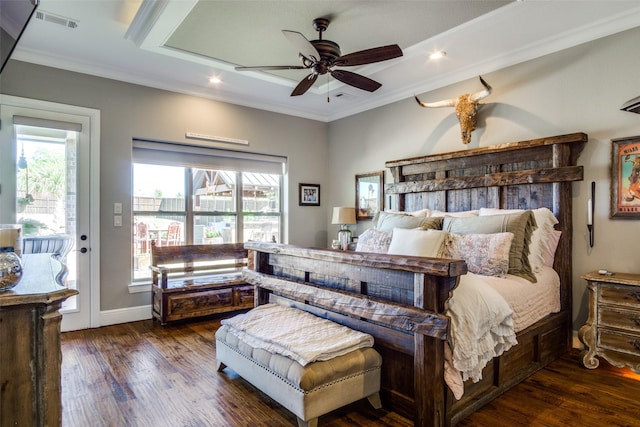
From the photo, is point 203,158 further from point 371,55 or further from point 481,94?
point 481,94

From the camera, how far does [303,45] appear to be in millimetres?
2643

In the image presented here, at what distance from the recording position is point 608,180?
10.0 ft

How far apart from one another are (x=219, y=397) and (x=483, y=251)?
87.9 inches

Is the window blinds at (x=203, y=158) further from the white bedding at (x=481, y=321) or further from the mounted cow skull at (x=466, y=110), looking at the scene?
the white bedding at (x=481, y=321)

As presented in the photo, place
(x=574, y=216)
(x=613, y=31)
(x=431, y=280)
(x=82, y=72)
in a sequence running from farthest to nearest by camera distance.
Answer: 1. (x=82, y=72)
2. (x=574, y=216)
3. (x=613, y=31)
4. (x=431, y=280)

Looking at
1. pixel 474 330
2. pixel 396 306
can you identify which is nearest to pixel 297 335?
pixel 396 306

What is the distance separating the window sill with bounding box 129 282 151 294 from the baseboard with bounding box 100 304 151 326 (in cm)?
19

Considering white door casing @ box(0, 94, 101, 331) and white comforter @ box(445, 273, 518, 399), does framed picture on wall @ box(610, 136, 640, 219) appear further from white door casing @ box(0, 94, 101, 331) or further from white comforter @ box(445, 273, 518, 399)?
white door casing @ box(0, 94, 101, 331)

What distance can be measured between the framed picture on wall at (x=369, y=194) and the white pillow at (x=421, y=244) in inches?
80.6

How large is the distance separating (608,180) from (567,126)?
1.97 feet

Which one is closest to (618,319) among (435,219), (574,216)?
(574,216)

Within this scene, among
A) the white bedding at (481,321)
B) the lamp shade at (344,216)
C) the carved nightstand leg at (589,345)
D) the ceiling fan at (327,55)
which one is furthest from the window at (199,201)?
the carved nightstand leg at (589,345)

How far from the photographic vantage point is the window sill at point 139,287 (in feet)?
13.7

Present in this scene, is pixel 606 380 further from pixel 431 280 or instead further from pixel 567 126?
pixel 567 126
